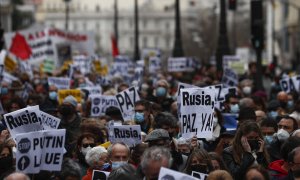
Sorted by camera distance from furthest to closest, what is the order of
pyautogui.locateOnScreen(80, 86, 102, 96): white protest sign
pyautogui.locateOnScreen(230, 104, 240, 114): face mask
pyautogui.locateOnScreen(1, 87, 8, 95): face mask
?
pyautogui.locateOnScreen(80, 86, 102, 96): white protest sign → pyautogui.locateOnScreen(1, 87, 8, 95): face mask → pyautogui.locateOnScreen(230, 104, 240, 114): face mask

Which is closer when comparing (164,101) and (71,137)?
(71,137)

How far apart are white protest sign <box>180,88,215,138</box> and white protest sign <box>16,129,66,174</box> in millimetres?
2299

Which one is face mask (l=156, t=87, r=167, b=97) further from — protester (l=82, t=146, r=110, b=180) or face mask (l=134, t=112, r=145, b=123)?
protester (l=82, t=146, r=110, b=180)

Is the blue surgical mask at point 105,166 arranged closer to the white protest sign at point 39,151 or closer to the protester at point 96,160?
the protester at point 96,160

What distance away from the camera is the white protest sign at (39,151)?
10.5 m

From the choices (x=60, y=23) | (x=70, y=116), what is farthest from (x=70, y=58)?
(x=60, y=23)

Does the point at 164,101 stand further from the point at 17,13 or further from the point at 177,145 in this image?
the point at 17,13

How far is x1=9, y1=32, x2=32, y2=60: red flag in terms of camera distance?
30578 mm

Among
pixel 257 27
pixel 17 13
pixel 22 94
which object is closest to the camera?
pixel 22 94

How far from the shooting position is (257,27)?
1010 inches

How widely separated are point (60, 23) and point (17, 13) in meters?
74.0

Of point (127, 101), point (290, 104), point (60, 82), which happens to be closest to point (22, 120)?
point (127, 101)

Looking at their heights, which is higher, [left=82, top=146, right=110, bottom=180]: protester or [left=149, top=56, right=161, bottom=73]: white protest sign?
[left=82, top=146, right=110, bottom=180]: protester

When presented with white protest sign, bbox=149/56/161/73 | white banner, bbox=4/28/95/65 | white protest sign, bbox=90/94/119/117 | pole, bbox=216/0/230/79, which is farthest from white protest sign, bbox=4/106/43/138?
white protest sign, bbox=149/56/161/73
